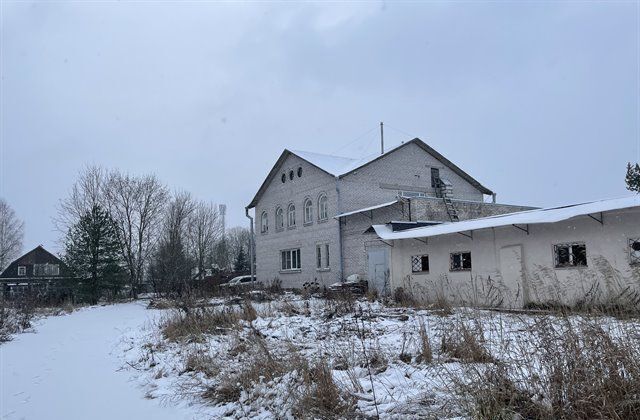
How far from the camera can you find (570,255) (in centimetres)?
1483

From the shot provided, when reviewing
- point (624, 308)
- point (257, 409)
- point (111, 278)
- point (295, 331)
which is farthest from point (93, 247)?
point (624, 308)

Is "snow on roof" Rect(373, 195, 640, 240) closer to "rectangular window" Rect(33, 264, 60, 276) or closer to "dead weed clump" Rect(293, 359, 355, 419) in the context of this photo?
"dead weed clump" Rect(293, 359, 355, 419)

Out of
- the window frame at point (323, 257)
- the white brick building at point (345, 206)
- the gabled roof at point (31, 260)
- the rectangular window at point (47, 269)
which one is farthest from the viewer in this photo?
the gabled roof at point (31, 260)

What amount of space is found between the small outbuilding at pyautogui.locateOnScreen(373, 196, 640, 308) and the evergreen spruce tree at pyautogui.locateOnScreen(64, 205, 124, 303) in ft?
60.7

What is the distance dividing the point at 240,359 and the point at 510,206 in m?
25.8

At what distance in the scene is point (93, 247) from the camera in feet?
101

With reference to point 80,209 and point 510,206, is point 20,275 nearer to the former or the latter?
point 80,209

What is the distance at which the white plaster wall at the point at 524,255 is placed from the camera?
43.8 feet

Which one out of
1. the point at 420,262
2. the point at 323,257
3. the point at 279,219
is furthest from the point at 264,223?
the point at 420,262

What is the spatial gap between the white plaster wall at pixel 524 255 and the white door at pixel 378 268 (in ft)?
10.0

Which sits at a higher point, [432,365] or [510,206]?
[510,206]

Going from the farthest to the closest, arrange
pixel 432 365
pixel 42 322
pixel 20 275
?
pixel 20 275 → pixel 42 322 → pixel 432 365

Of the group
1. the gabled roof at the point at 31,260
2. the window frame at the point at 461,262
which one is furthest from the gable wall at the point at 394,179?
the gabled roof at the point at 31,260

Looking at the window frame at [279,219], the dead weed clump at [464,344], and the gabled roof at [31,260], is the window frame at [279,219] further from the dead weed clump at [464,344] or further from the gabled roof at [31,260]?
the gabled roof at [31,260]
